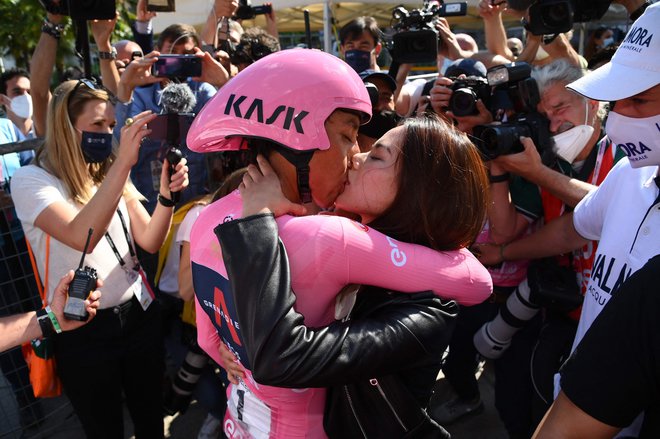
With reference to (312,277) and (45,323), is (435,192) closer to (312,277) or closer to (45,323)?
(312,277)

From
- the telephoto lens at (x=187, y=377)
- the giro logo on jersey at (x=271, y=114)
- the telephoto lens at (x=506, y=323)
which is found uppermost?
the giro logo on jersey at (x=271, y=114)

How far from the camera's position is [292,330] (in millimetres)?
1120

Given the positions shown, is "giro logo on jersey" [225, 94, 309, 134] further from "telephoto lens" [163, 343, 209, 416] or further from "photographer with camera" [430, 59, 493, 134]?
"telephoto lens" [163, 343, 209, 416]

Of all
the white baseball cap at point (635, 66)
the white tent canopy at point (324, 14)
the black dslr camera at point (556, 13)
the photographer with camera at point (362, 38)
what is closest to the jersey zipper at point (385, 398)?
the white baseball cap at point (635, 66)

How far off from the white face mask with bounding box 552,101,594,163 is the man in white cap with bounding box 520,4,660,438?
0.57 meters

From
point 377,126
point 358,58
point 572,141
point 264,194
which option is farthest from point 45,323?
point 358,58

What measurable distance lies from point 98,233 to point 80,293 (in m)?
0.41

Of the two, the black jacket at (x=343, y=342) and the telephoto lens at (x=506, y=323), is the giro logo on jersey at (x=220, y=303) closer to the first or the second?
the black jacket at (x=343, y=342)

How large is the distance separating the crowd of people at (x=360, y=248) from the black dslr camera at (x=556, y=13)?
0.31 m

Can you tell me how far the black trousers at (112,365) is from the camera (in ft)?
7.90

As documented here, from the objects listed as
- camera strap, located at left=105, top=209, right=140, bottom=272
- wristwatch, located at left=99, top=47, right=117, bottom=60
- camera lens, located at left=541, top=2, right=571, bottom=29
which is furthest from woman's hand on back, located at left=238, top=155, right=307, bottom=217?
wristwatch, located at left=99, top=47, right=117, bottom=60

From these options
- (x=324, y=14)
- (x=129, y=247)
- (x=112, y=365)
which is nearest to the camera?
(x=112, y=365)

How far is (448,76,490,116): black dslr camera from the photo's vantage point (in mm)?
2713

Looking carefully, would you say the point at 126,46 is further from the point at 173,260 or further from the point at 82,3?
the point at 173,260
